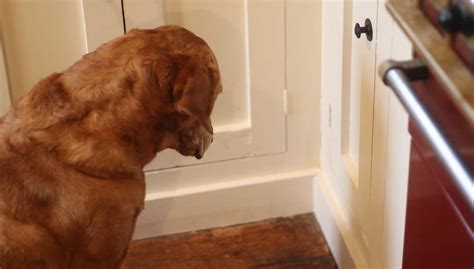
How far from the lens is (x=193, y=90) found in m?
1.37

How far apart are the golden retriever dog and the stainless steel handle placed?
51cm

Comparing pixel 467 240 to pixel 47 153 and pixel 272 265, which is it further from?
pixel 272 265

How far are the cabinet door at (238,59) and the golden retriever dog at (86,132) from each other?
37 centimetres

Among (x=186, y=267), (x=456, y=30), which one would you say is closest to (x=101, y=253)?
(x=186, y=267)

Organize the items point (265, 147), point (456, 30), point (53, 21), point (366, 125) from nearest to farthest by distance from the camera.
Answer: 1. point (456, 30)
2. point (366, 125)
3. point (53, 21)
4. point (265, 147)

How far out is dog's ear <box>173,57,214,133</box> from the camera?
136 cm

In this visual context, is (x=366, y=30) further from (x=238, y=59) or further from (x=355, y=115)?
(x=238, y=59)

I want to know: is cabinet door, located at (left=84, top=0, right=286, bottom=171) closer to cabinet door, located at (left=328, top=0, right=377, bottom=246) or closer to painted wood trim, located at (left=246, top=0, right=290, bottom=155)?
painted wood trim, located at (left=246, top=0, right=290, bottom=155)

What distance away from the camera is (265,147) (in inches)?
80.1

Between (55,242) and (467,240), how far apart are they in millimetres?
801

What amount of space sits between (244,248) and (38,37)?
2.64 feet

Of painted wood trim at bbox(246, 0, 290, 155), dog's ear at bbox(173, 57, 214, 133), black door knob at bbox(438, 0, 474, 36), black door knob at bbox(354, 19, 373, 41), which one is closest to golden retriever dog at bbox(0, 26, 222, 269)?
dog's ear at bbox(173, 57, 214, 133)

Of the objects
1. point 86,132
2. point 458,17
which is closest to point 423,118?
point 458,17

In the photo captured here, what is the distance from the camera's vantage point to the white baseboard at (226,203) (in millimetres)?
2062
